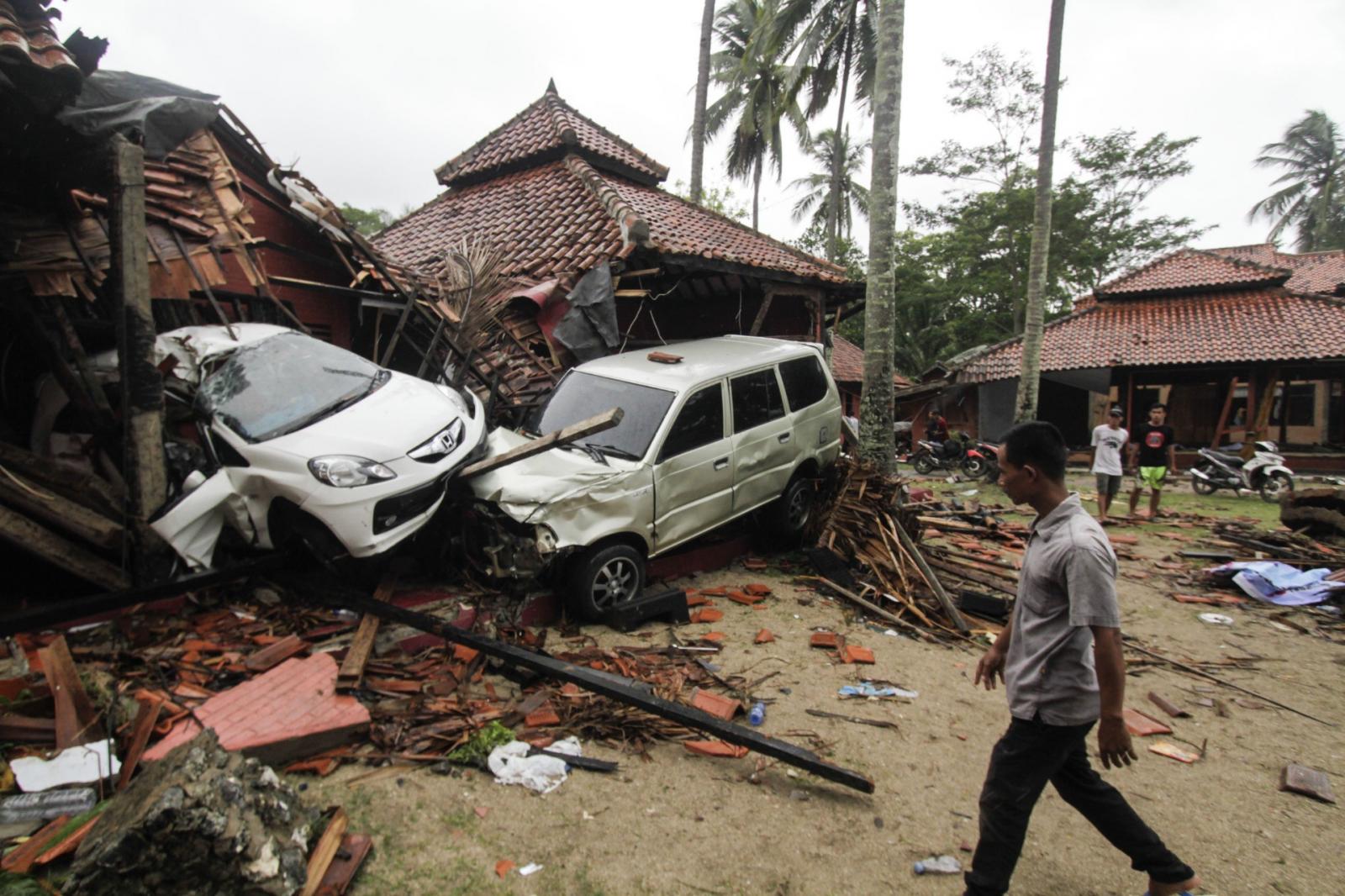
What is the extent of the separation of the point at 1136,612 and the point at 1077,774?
4910 mm

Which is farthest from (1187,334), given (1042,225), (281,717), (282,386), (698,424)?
(281,717)

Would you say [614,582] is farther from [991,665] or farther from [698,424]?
[991,665]

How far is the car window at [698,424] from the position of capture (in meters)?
5.95

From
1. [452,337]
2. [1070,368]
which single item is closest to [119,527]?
[452,337]

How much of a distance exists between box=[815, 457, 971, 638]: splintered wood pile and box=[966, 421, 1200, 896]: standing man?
10.5ft

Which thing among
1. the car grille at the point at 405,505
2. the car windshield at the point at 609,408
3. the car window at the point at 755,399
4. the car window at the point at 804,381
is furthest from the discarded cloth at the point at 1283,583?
the car grille at the point at 405,505

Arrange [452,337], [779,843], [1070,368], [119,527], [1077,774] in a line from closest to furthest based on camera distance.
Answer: [1077,774] < [779,843] < [119,527] < [452,337] < [1070,368]

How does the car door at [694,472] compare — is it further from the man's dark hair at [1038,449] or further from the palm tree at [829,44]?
the palm tree at [829,44]

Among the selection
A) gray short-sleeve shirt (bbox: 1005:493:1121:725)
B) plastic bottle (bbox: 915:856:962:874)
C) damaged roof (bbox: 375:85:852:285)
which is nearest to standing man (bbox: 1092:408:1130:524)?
damaged roof (bbox: 375:85:852:285)

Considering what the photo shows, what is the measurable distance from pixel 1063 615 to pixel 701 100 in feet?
67.5

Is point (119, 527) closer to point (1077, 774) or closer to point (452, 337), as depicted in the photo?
point (452, 337)

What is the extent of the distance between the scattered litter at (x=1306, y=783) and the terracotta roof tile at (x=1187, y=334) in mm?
17876

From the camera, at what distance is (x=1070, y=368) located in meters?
19.6

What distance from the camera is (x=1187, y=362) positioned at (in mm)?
17938
